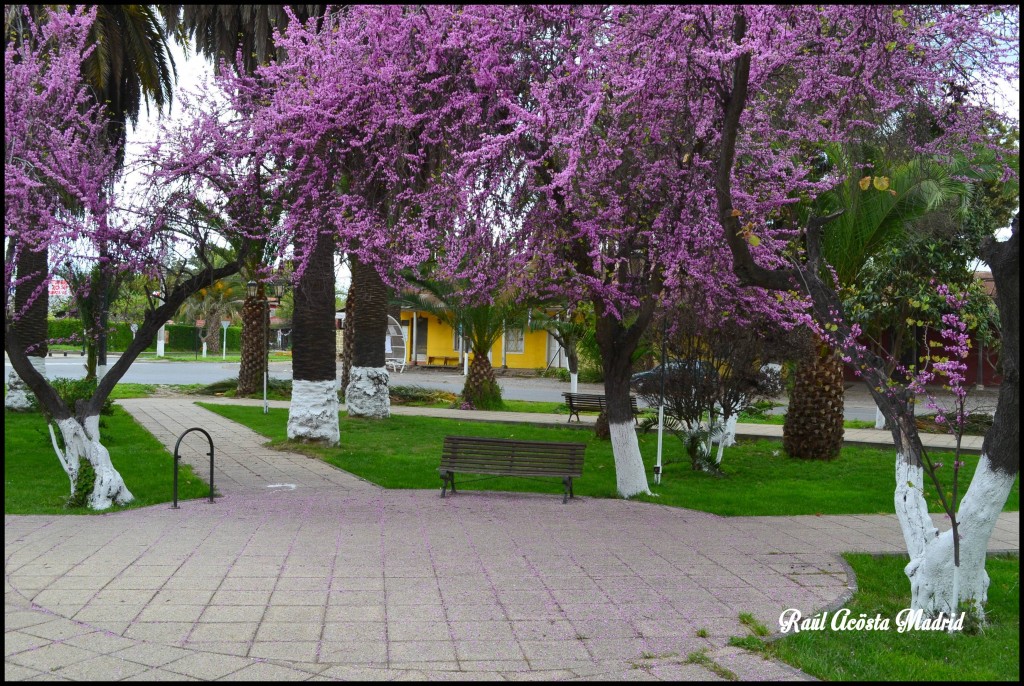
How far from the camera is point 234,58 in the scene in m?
14.4

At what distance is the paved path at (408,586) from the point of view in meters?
4.41

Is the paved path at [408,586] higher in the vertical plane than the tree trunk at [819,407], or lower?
lower

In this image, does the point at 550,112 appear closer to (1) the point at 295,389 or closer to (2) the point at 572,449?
(2) the point at 572,449

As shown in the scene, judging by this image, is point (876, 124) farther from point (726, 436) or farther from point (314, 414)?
point (314, 414)

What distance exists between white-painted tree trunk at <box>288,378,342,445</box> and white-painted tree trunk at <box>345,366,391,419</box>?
3664mm

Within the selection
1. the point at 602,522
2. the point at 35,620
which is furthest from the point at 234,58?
the point at 35,620

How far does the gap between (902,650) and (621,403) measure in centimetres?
505

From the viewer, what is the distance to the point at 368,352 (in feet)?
55.8

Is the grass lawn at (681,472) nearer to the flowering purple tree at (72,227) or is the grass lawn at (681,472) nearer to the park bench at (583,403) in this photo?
the park bench at (583,403)

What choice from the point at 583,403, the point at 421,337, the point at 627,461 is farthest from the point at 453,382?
the point at 627,461

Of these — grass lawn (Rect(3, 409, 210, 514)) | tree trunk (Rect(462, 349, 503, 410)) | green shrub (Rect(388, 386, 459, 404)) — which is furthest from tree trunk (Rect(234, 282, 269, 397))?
grass lawn (Rect(3, 409, 210, 514))

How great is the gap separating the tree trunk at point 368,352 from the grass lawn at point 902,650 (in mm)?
12475

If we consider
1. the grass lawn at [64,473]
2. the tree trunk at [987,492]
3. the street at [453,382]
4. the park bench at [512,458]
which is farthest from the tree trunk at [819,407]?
the grass lawn at [64,473]

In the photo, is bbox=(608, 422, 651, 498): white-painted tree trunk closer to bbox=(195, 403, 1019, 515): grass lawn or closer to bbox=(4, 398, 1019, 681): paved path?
bbox=(195, 403, 1019, 515): grass lawn
